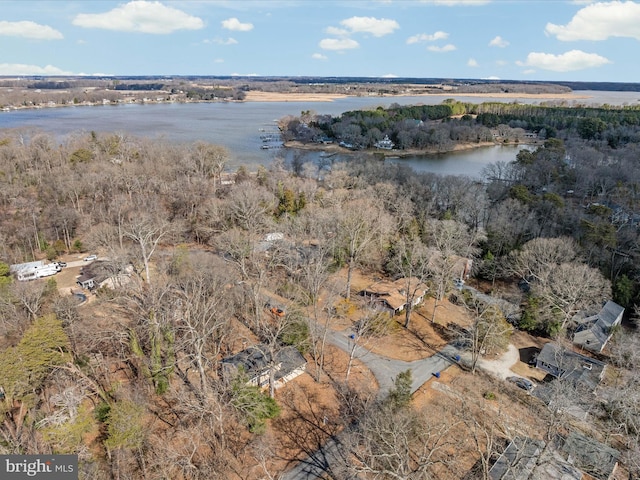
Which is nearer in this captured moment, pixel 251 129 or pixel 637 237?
pixel 637 237

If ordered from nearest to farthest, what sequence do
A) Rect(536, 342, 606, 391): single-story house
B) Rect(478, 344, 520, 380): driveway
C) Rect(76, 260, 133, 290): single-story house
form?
Rect(536, 342, 606, 391): single-story house
Rect(478, 344, 520, 380): driveway
Rect(76, 260, 133, 290): single-story house

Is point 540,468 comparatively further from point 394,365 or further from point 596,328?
point 596,328

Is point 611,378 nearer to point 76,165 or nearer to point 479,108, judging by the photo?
point 76,165

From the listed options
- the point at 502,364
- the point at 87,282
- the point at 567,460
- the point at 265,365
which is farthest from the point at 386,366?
the point at 87,282

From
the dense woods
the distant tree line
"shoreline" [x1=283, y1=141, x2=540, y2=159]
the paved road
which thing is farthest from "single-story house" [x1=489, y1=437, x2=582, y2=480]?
the distant tree line

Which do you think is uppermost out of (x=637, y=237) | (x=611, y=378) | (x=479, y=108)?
(x=479, y=108)

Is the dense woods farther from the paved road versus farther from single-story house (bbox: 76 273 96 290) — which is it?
single-story house (bbox: 76 273 96 290)

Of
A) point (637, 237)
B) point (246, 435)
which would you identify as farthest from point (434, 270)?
point (637, 237)

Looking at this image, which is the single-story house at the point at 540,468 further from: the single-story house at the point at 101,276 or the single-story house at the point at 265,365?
the single-story house at the point at 101,276
